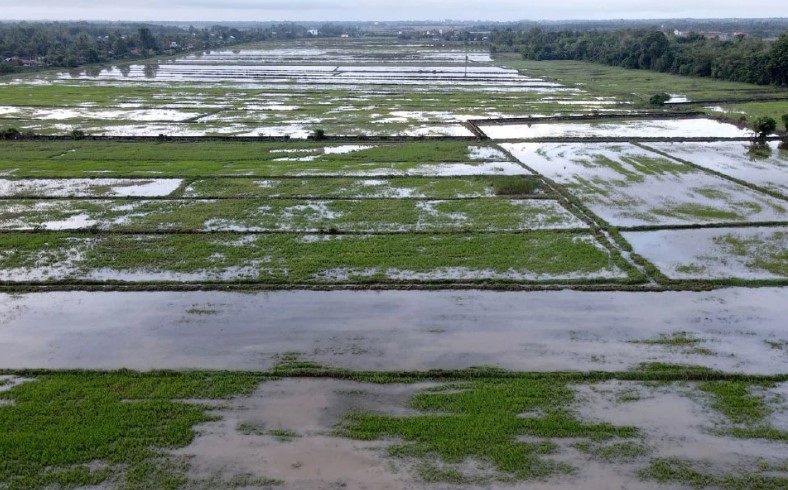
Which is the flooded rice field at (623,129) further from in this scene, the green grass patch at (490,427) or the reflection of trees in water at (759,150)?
the green grass patch at (490,427)

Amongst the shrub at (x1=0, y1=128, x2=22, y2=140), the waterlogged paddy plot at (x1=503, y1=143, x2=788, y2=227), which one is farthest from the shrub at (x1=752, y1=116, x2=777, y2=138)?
the shrub at (x1=0, y1=128, x2=22, y2=140)

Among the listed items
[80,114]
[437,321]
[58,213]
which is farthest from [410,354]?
[80,114]

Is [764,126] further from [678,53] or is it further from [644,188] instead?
[678,53]

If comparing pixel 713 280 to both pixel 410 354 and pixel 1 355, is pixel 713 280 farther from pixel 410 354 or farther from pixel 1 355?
pixel 1 355

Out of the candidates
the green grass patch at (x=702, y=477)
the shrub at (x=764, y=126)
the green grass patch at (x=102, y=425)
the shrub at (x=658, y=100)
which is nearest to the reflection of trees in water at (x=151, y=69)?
the shrub at (x=658, y=100)

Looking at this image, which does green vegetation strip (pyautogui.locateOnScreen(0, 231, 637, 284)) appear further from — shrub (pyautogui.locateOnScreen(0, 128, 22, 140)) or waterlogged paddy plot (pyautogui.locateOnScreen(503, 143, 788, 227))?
shrub (pyautogui.locateOnScreen(0, 128, 22, 140))

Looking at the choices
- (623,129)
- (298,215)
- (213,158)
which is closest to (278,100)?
(213,158)

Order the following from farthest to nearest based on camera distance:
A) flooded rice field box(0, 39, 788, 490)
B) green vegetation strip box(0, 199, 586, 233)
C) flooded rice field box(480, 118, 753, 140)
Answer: flooded rice field box(480, 118, 753, 140) → green vegetation strip box(0, 199, 586, 233) → flooded rice field box(0, 39, 788, 490)
